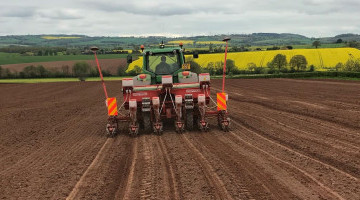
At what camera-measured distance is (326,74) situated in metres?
41.7

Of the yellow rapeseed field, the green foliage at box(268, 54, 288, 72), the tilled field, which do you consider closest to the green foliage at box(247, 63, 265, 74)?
the yellow rapeseed field

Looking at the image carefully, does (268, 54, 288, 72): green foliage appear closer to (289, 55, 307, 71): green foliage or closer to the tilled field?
(289, 55, 307, 71): green foliage

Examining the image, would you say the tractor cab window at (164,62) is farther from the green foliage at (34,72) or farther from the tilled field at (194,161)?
the green foliage at (34,72)

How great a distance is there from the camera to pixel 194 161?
7930 mm

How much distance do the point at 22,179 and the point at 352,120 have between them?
10.4 meters

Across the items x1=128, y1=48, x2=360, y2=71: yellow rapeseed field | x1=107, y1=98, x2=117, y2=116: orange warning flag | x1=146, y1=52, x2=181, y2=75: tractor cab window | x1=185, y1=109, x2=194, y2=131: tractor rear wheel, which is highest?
x1=128, y1=48, x2=360, y2=71: yellow rapeseed field

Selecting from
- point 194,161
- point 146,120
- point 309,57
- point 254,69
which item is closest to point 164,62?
point 146,120

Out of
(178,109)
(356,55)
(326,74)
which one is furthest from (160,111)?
(356,55)

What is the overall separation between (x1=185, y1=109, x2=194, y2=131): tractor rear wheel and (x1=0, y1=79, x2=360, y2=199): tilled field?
1.11ft

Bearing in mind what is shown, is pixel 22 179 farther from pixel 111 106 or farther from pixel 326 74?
pixel 326 74

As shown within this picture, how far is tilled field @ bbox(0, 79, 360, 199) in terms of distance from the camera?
6.15 meters

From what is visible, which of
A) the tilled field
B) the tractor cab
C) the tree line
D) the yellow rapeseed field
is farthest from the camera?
the tree line

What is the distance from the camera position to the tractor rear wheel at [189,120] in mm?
11758

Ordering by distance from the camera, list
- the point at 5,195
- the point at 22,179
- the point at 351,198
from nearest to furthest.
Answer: the point at 351,198 < the point at 5,195 < the point at 22,179
